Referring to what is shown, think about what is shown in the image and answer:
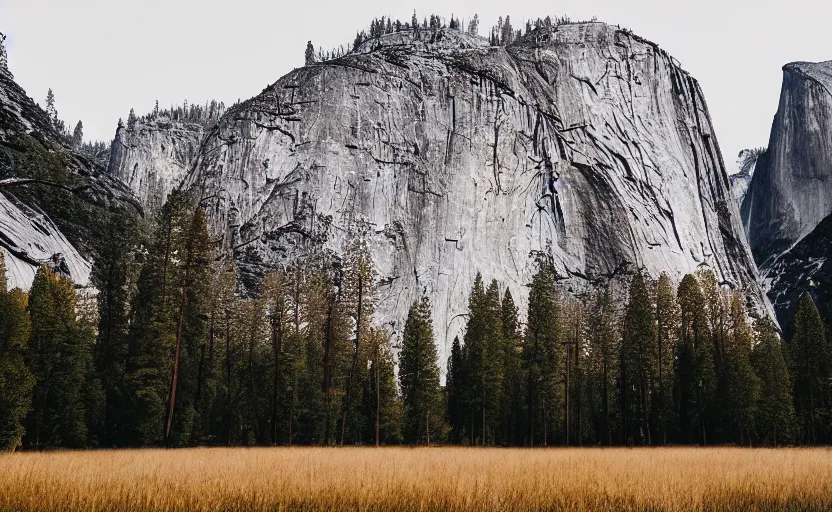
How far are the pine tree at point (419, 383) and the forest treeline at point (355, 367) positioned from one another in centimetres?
12

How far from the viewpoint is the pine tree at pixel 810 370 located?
181 feet

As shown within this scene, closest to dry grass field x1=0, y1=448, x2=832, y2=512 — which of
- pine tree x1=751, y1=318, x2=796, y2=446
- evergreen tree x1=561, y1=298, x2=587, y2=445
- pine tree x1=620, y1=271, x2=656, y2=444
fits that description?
evergreen tree x1=561, y1=298, x2=587, y2=445

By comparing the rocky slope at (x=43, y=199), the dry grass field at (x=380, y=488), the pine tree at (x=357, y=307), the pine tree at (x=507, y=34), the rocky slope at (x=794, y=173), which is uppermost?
the pine tree at (x=507, y=34)

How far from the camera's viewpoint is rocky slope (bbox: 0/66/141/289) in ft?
231

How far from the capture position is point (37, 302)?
36.8 meters

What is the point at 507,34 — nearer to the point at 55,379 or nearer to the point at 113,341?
the point at 113,341

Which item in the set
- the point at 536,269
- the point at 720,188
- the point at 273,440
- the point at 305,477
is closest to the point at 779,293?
the point at 720,188

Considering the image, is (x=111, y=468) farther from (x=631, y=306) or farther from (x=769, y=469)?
(x=631, y=306)

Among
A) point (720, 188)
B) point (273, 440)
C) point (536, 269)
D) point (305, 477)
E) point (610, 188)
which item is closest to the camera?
point (305, 477)

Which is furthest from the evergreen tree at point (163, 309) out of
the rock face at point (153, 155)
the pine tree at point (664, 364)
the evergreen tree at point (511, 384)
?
the rock face at point (153, 155)

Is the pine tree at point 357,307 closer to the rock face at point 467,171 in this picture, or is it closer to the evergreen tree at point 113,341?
the evergreen tree at point 113,341

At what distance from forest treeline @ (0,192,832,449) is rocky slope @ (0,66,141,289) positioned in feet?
62.3

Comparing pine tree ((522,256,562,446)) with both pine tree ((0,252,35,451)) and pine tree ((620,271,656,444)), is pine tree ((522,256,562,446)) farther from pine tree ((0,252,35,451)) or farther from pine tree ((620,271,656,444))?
pine tree ((0,252,35,451))

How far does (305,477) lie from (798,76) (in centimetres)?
16131
